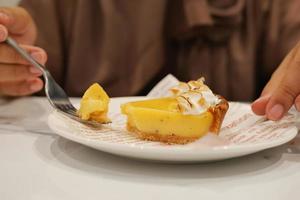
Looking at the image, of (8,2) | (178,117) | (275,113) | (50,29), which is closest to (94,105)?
(178,117)

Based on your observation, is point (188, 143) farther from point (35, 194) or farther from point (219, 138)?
point (35, 194)

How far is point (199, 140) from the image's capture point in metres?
0.55

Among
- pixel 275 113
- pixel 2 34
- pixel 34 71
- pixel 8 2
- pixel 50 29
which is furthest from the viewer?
pixel 8 2

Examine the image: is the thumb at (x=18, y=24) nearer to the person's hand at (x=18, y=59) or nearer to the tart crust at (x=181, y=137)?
the person's hand at (x=18, y=59)

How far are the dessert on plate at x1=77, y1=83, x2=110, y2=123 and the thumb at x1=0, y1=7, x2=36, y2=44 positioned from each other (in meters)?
0.26

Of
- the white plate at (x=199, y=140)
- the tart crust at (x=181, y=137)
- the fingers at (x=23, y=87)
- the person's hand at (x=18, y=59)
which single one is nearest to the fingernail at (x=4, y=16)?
the person's hand at (x=18, y=59)

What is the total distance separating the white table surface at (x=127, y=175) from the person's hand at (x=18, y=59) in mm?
227

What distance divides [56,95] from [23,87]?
7.6 inches

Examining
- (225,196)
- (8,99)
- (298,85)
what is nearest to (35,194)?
(225,196)

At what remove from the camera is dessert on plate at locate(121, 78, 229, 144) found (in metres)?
0.56

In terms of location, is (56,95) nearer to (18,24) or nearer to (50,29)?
(18,24)

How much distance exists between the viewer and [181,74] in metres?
1.07

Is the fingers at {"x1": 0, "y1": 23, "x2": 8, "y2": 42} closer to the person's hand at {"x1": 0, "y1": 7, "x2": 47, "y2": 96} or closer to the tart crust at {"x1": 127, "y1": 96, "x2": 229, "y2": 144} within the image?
the person's hand at {"x1": 0, "y1": 7, "x2": 47, "y2": 96}

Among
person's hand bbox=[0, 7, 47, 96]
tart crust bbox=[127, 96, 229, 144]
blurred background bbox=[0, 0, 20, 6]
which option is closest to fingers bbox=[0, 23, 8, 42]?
person's hand bbox=[0, 7, 47, 96]
